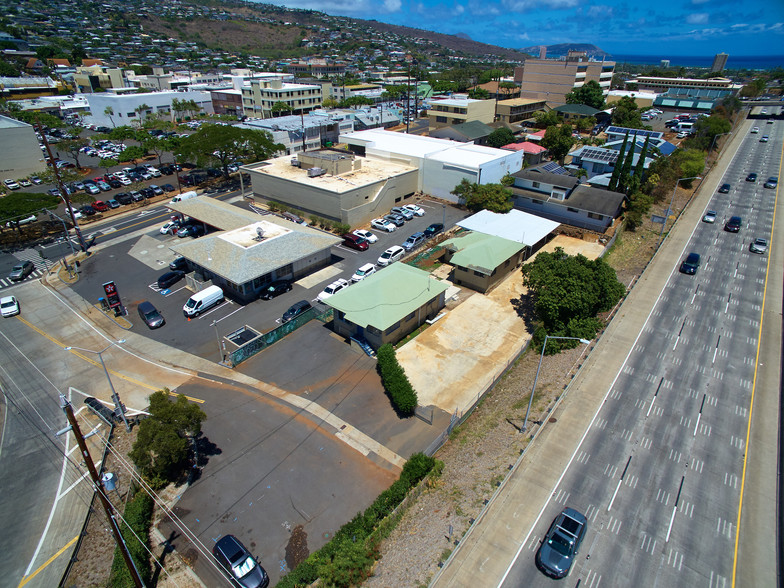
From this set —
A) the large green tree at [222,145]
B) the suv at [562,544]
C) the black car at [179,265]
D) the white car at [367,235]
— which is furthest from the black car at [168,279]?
the suv at [562,544]

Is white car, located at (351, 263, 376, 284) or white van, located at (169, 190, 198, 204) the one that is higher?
white van, located at (169, 190, 198, 204)

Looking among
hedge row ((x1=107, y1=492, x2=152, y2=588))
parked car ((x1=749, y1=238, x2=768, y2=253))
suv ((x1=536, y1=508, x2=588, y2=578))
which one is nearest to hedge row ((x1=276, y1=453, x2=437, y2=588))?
hedge row ((x1=107, y1=492, x2=152, y2=588))

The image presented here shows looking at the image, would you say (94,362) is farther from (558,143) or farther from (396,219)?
(558,143)

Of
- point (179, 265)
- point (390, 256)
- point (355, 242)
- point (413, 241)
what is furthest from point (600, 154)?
point (179, 265)

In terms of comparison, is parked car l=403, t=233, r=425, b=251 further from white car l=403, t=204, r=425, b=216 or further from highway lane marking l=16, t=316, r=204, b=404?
highway lane marking l=16, t=316, r=204, b=404

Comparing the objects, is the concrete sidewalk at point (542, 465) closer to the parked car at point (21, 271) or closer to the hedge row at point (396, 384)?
the hedge row at point (396, 384)

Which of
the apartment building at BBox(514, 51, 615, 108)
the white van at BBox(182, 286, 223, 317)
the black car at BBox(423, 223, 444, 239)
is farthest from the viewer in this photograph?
the apartment building at BBox(514, 51, 615, 108)

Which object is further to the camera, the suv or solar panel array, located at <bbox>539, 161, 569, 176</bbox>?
solar panel array, located at <bbox>539, 161, 569, 176</bbox>
